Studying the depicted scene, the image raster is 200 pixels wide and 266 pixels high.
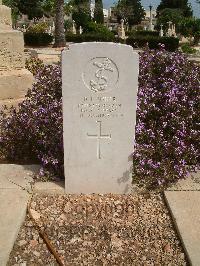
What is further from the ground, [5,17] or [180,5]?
[180,5]

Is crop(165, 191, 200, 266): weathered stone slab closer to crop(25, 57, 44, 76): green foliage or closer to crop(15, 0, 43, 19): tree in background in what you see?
crop(25, 57, 44, 76): green foliage

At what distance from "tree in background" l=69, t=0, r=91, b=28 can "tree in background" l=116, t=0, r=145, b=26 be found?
5.56 m

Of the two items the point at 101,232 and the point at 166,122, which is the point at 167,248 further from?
the point at 166,122

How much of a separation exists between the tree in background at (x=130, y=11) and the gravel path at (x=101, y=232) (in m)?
52.9

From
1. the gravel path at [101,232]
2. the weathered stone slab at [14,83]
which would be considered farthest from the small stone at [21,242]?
the weathered stone slab at [14,83]

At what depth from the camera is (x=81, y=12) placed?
132 ft

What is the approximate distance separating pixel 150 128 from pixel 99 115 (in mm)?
1095

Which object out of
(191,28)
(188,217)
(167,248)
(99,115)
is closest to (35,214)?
(99,115)

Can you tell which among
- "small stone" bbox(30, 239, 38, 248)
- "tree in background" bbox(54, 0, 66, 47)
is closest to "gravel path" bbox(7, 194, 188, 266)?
"small stone" bbox(30, 239, 38, 248)

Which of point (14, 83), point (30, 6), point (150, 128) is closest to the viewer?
point (150, 128)

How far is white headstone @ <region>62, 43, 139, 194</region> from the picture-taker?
3117 mm

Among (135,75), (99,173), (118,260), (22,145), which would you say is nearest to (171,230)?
(118,260)

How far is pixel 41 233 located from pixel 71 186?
0.67 metres

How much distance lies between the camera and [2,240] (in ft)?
9.53
